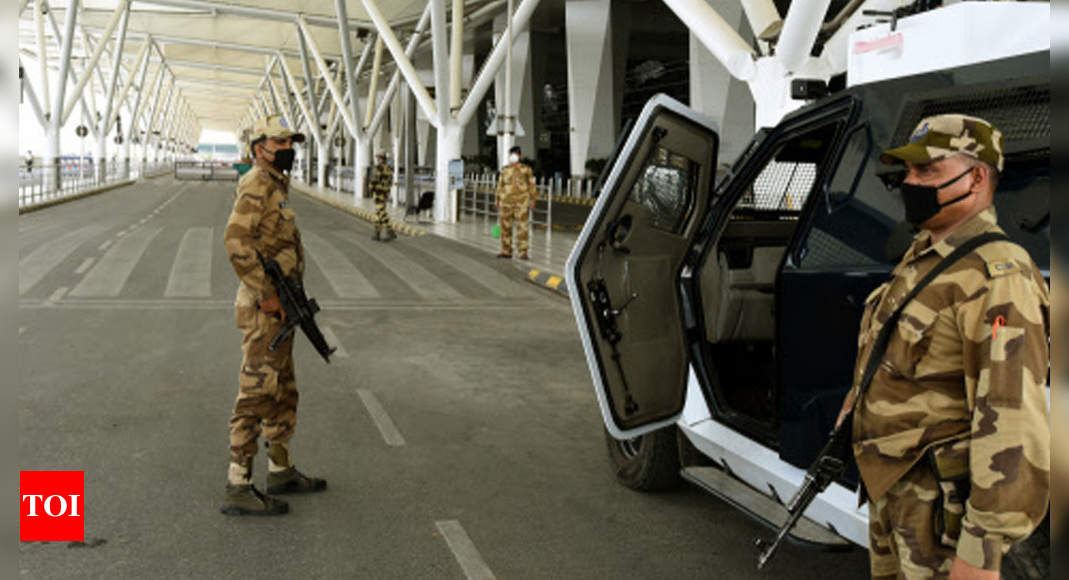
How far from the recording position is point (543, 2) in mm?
42500

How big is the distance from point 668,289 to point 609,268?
39cm

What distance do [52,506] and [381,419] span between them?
7.55 feet

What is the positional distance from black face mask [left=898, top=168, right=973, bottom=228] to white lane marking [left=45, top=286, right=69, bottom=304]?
11.4 metres

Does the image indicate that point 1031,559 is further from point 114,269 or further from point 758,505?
point 114,269

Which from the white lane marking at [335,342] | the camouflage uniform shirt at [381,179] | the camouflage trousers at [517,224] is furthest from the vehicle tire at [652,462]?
the camouflage uniform shirt at [381,179]

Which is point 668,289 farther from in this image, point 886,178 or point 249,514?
point 249,514

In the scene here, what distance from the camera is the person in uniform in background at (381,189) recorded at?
822 inches

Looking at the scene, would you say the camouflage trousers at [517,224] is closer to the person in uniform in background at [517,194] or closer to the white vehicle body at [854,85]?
the person in uniform in background at [517,194]

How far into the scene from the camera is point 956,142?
7.72 feet

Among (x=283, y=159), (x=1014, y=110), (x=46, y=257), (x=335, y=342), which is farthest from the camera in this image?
(x=46, y=257)

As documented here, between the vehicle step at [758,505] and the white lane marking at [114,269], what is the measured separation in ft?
33.4

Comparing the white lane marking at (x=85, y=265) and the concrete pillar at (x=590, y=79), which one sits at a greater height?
the concrete pillar at (x=590, y=79)

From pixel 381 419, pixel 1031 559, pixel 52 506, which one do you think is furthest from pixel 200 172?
pixel 1031 559

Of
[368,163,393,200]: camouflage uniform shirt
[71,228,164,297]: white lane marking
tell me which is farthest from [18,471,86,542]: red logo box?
[368,163,393,200]: camouflage uniform shirt
